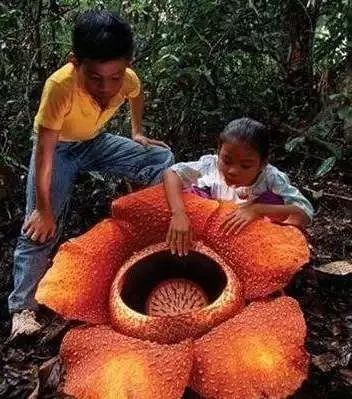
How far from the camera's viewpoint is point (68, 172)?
9.15ft

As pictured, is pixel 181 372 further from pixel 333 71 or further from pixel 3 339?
pixel 333 71

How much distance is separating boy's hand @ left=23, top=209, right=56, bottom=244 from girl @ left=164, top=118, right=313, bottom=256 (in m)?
0.53

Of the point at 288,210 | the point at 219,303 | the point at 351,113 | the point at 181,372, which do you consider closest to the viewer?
the point at 181,372

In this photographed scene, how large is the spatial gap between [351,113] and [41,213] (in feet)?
5.61

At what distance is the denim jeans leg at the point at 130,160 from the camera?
2.95 m

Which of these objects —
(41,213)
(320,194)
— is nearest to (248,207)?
(41,213)

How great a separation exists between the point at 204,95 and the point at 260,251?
66.8 inches

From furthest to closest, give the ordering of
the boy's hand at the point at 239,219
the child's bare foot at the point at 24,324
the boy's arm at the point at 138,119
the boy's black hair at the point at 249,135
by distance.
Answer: the boy's arm at the point at 138,119, the child's bare foot at the point at 24,324, the boy's black hair at the point at 249,135, the boy's hand at the point at 239,219

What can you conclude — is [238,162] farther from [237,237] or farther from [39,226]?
[39,226]

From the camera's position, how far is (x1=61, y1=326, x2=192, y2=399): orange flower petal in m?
1.71

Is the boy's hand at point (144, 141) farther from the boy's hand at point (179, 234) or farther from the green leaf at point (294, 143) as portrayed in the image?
the boy's hand at point (179, 234)

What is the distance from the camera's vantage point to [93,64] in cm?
231

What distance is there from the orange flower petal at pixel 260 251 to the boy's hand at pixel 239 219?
0.02m

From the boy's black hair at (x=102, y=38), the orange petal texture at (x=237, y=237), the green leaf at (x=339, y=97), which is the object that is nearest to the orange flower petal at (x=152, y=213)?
the orange petal texture at (x=237, y=237)
